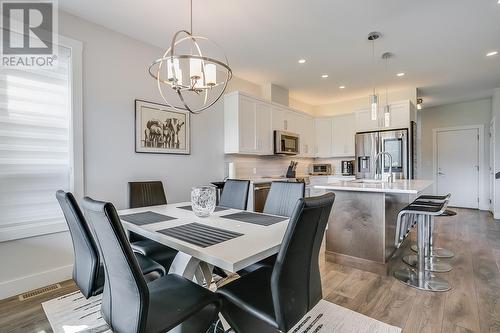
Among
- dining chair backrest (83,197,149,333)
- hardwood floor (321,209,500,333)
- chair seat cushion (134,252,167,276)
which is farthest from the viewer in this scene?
hardwood floor (321,209,500,333)

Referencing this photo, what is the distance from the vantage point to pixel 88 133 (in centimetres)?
273

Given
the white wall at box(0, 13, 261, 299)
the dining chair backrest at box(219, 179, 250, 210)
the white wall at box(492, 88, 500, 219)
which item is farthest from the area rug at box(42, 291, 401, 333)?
the white wall at box(492, 88, 500, 219)

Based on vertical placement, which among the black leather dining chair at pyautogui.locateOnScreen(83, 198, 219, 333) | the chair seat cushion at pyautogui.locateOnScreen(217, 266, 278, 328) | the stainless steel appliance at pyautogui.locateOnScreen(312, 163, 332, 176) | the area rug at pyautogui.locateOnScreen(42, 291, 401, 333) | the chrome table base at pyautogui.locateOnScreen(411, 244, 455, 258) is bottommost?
the area rug at pyautogui.locateOnScreen(42, 291, 401, 333)

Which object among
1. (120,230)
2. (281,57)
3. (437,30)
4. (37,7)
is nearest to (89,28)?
(37,7)

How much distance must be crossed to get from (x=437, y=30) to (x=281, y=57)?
1.88 meters

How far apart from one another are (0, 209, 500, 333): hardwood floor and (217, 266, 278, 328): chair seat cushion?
3.37ft

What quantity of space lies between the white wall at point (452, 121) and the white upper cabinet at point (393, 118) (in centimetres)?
223

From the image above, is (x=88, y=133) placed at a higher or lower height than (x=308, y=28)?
lower

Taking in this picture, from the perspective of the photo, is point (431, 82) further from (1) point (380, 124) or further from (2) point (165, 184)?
(2) point (165, 184)

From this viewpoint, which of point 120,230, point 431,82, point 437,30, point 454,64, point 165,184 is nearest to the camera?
point 120,230

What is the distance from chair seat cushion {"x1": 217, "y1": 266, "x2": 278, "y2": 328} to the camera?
3.88ft

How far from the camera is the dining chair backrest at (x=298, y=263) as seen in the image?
1102 millimetres

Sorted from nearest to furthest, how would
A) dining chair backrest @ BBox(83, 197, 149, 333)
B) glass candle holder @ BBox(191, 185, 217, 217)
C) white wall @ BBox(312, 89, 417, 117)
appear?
dining chair backrest @ BBox(83, 197, 149, 333)
glass candle holder @ BBox(191, 185, 217, 217)
white wall @ BBox(312, 89, 417, 117)

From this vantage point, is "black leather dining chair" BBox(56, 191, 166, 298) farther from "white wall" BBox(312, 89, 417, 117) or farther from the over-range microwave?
"white wall" BBox(312, 89, 417, 117)
